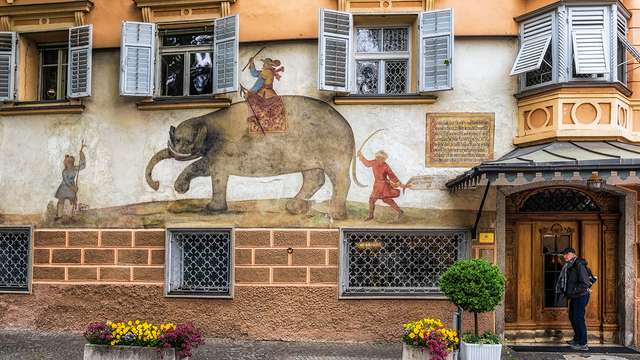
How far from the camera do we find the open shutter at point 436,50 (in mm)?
9758

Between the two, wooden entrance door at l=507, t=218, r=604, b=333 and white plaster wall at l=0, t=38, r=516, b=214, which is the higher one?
white plaster wall at l=0, t=38, r=516, b=214

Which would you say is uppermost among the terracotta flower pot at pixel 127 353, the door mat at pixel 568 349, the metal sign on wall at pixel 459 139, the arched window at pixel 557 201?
the metal sign on wall at pixel 459 139

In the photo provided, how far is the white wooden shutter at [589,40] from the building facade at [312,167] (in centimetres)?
3

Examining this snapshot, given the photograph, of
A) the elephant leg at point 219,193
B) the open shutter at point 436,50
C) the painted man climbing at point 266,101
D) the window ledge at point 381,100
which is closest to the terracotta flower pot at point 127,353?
the elephant leg at point 219,193

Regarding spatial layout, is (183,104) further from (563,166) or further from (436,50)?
(563,166)

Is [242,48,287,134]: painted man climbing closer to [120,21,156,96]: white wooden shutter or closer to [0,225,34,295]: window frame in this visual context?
[120,21,156,96]: white wooden shutter

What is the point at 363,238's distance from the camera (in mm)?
10219

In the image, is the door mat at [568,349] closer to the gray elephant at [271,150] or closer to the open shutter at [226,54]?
the gray elephant at [271,150]

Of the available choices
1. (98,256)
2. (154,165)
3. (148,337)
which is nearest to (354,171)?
(154,165)

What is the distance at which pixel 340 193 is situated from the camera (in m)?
10.1

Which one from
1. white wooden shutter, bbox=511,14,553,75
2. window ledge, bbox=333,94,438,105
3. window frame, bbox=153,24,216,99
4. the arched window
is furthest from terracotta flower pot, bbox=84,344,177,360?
white wooden shutter, bbox=511,14,553,75

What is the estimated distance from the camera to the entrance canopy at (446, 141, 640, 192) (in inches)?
313

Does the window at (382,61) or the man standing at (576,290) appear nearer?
the man standing at (576,290)

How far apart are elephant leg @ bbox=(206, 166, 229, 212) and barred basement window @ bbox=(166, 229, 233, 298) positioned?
0.39m
